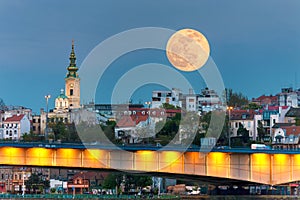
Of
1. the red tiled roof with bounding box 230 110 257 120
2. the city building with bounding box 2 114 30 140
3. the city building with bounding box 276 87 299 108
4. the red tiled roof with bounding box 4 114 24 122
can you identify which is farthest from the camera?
the red tiled roof with bounding box 4 114 24 122

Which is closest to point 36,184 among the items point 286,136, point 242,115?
point 286,136

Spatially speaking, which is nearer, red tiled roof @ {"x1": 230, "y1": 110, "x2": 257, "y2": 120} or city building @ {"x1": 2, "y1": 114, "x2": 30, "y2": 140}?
red tiled roof @ {"x1": 230, "y1": 110, "x2": 257, "y2": 120}

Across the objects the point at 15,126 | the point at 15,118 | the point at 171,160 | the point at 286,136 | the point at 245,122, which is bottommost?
the point at 171,160

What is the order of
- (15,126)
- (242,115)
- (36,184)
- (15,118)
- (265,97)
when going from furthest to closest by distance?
(265,97), (15,118), (15,126), (242,115), (36,184)

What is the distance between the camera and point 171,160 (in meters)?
68.4

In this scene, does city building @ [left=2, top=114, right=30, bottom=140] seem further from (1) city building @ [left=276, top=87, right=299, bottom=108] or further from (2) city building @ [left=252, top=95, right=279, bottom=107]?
(1) city building @ [left=276, top=87, right=299, bottom=108]

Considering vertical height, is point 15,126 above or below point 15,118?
below

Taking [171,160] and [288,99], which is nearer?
[171,160]

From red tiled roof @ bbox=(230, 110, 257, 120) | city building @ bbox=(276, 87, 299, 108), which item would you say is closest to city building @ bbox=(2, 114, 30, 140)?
red tiled roof @ bbox=(230, 110, 257, 120)

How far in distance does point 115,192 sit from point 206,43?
3762 cm

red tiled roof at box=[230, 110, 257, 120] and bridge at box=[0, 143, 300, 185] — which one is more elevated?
red tiled roof at box=[230, 110, 257, 120]

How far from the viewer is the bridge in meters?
67.2

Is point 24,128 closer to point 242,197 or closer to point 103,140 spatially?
point 103,140

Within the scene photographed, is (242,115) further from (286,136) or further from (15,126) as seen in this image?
(15,126)
